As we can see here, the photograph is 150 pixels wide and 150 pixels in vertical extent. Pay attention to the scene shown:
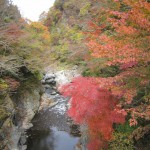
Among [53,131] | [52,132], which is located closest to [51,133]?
[52,132]

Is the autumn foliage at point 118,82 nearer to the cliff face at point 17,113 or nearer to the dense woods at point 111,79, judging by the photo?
the dense woods at point 111,79

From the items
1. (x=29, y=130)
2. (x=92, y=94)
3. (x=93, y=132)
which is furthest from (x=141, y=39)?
(x=29, y=130)

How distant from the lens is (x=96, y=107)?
37.4 feet

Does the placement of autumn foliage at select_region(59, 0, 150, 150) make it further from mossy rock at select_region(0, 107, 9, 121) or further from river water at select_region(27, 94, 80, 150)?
river water at select_region(27, 94, 80, 150)

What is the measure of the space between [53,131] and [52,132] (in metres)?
0.21

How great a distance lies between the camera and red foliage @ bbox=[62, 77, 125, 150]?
1143 cm

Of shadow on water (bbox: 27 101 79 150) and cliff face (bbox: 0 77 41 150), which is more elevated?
cliff face (bbox: 0 77 41 150)

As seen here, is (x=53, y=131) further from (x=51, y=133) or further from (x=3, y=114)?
(x=3, y=114)

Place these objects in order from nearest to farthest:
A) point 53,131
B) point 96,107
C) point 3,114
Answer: point 96,107 < point 3,114 < point 53,131

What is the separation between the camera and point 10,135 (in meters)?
13.7

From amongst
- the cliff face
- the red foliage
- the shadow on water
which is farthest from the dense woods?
the shadow on water

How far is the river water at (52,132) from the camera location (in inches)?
704

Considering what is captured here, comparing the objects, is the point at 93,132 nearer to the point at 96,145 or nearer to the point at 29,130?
the point at 96,145

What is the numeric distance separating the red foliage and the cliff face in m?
4.10
